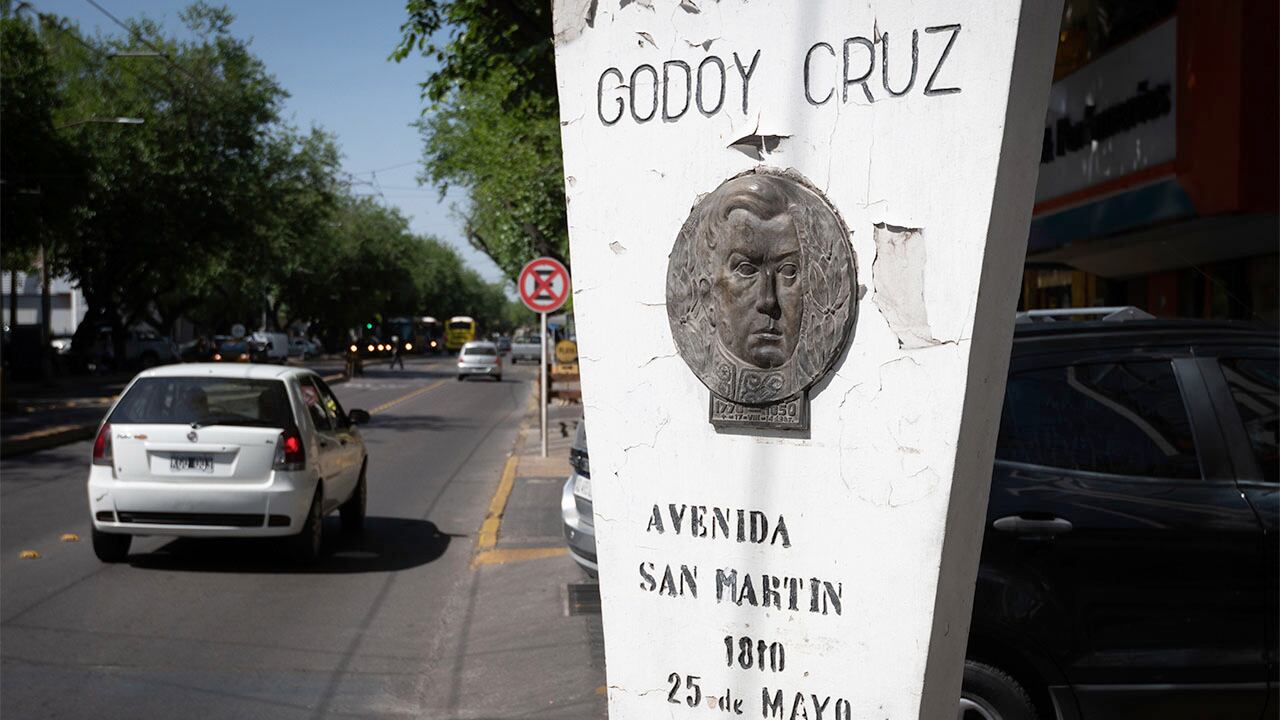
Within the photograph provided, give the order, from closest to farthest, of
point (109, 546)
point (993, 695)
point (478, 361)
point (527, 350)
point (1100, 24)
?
point (993, 695)
point (109, 546)
point (1100, 24)
point (478, 361)
point (527, 350)

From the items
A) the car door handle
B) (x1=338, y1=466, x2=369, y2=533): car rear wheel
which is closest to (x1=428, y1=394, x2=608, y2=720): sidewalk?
(x1=338, y1=466, x2=369, y2=533): car rear wheel

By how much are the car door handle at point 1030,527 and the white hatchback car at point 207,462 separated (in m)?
6.68

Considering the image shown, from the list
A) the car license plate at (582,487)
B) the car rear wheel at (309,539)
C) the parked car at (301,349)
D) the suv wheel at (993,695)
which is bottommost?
the parked car at (301,349)

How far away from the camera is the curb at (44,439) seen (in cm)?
1941

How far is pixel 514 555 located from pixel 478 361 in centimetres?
4268

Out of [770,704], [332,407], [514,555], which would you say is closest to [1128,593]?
[770,704]

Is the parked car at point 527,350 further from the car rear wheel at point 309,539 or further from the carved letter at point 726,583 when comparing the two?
the carved letter at point 726,583

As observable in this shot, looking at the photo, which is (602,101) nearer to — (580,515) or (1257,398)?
(1257,398)

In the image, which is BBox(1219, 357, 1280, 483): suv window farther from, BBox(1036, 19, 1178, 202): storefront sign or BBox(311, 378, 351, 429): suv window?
BBox(1036, 19, 1178, 202): storefront sign

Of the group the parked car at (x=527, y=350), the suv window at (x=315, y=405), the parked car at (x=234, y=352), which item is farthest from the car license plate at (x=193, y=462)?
the parked car at (x=527, y=350)

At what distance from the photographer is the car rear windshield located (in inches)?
395

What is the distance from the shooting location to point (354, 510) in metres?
12.1

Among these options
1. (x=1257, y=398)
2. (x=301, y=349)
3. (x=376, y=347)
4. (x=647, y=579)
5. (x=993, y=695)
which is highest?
(x=1257, y=398)

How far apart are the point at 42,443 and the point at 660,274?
2041 centimetres
